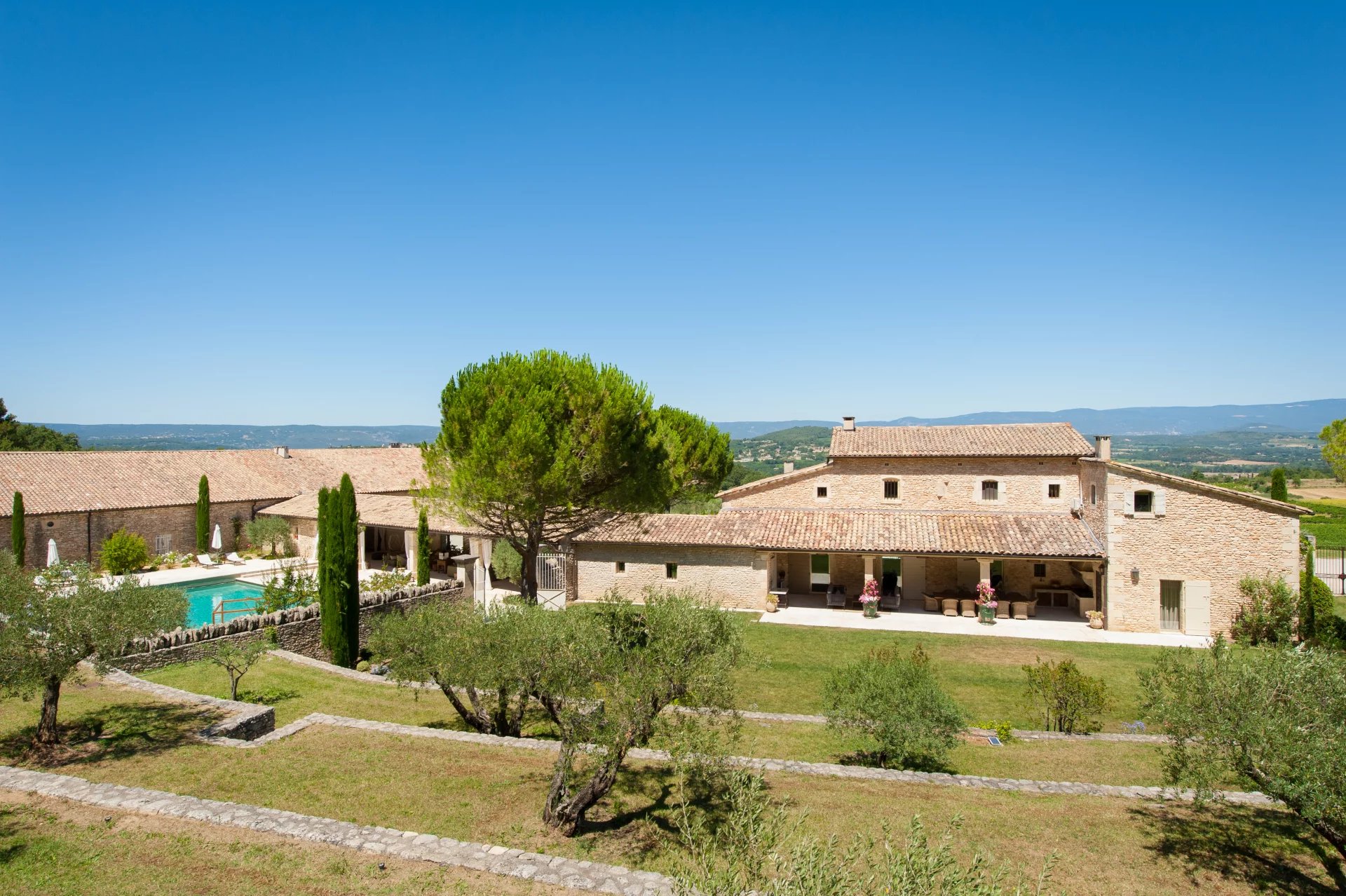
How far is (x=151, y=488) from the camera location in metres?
34.3

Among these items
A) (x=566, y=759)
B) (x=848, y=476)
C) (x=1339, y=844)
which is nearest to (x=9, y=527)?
(x=566, y=759)

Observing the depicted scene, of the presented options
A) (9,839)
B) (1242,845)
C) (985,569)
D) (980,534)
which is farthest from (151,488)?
(1242,845)

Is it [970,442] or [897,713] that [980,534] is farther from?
[897,713]

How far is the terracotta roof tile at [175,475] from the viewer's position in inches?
1238

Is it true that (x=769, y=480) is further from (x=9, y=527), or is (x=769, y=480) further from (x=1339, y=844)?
(x=9, y=527)

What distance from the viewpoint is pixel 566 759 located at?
8961mm

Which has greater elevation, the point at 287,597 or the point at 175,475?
the point at 175,475

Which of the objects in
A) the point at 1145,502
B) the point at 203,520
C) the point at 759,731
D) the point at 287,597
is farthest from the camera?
the point at 203,520

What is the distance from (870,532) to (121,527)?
106ft

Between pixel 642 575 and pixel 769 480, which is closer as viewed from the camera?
pixel 642 575

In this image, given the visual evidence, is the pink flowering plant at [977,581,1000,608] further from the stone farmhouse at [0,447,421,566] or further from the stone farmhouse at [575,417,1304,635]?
the stone farmhouse at [0,447,421,566]

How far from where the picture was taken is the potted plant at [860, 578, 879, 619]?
24688 mm

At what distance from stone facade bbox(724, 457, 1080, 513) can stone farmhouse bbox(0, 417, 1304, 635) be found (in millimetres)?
58

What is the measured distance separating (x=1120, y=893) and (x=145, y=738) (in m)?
13.8
